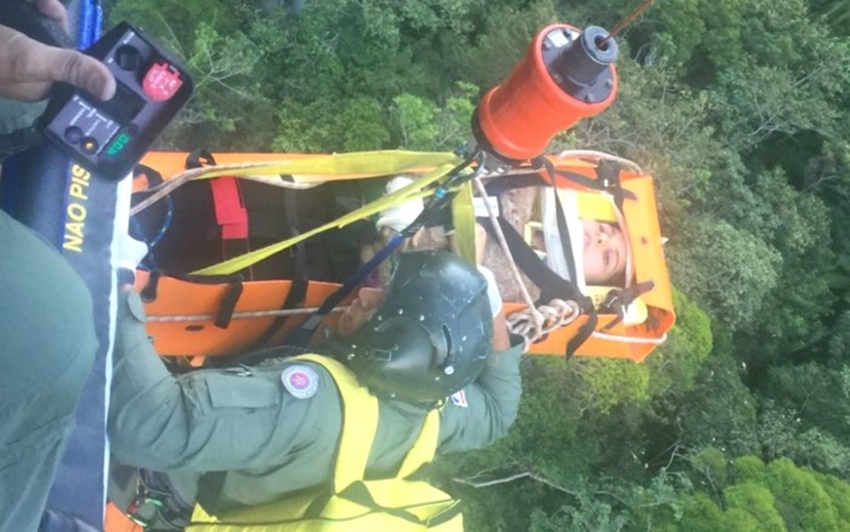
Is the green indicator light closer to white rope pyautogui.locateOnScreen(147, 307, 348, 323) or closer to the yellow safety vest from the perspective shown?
the yellow safety vest

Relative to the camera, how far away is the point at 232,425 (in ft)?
5.13

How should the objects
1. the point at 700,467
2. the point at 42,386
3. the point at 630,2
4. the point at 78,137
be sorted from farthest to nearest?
the point at 630,2, the point at 700,467, the point at 78,137, the point at 42,386

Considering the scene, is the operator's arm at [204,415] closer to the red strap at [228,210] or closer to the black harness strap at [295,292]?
the black harness strap at [295,292]

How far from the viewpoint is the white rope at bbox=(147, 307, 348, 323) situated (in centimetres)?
213

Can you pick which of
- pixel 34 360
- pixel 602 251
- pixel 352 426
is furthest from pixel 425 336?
pixel 602 251

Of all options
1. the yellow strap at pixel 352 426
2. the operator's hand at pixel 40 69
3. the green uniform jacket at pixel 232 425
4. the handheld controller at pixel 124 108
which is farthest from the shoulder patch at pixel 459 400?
the operator's hand at pixel 40 69

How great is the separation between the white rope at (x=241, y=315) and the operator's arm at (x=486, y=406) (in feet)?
1.42

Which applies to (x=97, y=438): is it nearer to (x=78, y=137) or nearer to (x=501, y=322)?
(x=78, y=137)

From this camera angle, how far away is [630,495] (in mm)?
5230

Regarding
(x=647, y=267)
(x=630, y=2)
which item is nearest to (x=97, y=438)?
(x=647, y=267)

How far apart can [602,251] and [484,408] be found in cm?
98

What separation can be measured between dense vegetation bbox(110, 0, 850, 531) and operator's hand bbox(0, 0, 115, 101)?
363 cm

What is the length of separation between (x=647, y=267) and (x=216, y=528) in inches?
71.1

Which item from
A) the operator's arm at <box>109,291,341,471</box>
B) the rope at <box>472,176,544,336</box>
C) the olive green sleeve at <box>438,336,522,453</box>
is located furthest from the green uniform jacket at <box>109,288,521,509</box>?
the rope at <box>472,176,544,336</box>
